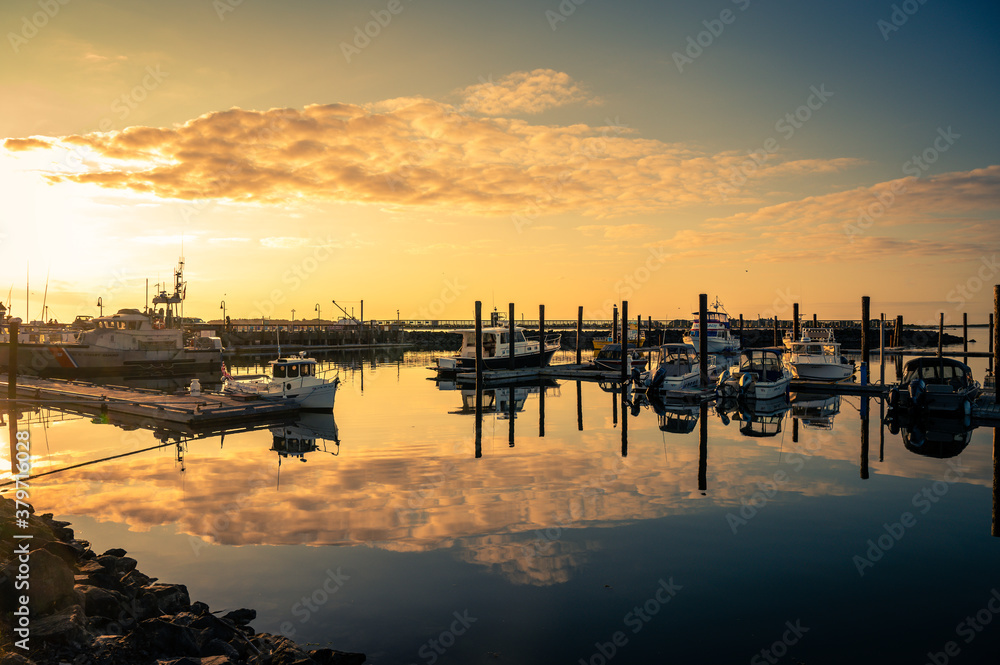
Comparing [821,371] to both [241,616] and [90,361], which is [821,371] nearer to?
[241,616]

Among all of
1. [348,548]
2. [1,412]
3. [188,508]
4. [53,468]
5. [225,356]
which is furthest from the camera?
[225,356]

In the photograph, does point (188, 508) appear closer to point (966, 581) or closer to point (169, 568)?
point (169, 568)

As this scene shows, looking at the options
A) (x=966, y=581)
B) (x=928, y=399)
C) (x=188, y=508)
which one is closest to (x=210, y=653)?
(x=188, y=508)

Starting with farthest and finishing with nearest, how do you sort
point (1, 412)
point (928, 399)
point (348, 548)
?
point (1, 412) → point (928, 399) → point (348, 548)

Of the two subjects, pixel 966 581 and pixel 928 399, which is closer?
pixel 966 581

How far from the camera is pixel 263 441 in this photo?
21922 mm

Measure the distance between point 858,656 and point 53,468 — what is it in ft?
65.3

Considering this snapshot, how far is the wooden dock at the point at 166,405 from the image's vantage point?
79.8 ft

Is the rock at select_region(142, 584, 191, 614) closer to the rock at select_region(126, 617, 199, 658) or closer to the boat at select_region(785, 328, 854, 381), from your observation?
the rock at select_region(126, 617, 199, 658)
